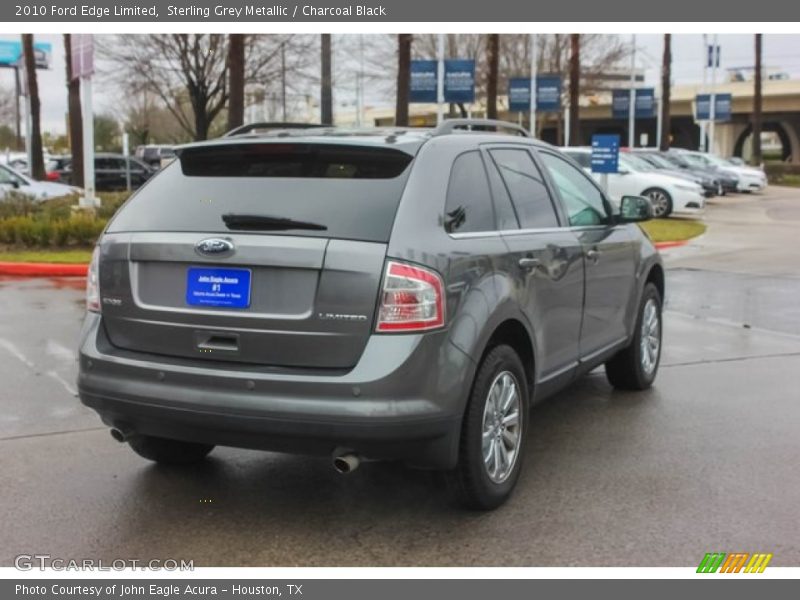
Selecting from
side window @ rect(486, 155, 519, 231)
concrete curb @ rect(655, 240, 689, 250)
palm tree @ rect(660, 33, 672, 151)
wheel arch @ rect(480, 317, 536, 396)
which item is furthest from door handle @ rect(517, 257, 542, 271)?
palm tree @ rect(660, 33, 672, 151)

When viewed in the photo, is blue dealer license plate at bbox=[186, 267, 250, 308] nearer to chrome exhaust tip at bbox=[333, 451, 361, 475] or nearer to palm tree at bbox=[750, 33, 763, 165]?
chrome exhaust tip at bbox=[333, 451, 361, 475]

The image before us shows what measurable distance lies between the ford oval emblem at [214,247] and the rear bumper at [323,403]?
19.2 inches

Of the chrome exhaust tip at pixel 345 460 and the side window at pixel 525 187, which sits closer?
the chrome exhaust tip at pixel 345 460

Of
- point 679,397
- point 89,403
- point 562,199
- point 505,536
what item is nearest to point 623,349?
point 679,397

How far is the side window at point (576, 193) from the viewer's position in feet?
18.5

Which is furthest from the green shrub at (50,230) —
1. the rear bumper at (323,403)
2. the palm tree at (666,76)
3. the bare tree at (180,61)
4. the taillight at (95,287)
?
the palm tree at (666,76)

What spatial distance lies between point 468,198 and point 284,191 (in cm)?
92

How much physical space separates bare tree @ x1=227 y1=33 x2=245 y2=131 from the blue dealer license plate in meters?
14.5

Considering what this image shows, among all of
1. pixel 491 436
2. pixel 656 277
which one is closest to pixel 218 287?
pixel 491 436

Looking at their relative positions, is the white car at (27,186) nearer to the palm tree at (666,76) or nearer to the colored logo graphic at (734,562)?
the colored logo graphic at (734,562)

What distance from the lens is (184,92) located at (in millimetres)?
42031

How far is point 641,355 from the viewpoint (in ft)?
22.0

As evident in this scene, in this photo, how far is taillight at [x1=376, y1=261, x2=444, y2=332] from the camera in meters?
3.82

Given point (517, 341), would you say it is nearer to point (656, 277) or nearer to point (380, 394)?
point (380, 394)
